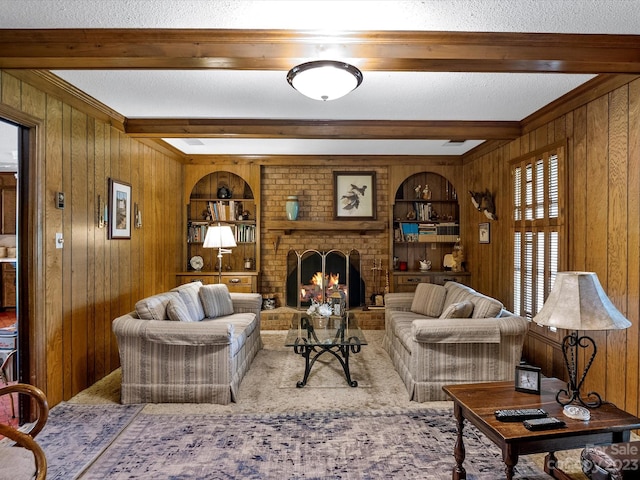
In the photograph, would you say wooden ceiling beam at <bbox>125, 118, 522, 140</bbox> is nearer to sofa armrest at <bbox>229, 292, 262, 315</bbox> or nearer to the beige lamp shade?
sofa armrest at <bbox>229, 292, 262, 315</bbox>

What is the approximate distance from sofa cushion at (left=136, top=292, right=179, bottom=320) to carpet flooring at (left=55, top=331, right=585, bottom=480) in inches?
27.7

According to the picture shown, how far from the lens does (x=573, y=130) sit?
139 inches

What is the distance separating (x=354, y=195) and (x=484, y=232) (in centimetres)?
195

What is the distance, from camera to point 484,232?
17.5 feet

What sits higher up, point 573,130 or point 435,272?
point 573,130

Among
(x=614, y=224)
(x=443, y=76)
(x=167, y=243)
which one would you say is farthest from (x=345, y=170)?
A: (x=614, y=224)

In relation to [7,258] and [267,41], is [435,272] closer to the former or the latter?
[267,41]

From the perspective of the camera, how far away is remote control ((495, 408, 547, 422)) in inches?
72.3

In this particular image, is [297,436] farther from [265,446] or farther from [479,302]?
[479,302]

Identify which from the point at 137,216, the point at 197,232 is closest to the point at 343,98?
the point at 137,216

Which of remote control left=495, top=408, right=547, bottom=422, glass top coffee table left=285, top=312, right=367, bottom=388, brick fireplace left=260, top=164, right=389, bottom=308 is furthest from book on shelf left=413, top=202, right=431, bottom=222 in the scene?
remote control left=495, top=408, right=547, bottom=422

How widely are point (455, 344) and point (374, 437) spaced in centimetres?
107

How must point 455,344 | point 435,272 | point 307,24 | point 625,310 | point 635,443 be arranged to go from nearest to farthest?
point 635,443, point 307,24, point 625,310, point 455,344, point 435,272

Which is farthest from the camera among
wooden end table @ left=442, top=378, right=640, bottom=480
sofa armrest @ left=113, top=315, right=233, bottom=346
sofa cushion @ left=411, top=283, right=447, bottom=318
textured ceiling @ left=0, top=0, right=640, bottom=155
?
sofa cushion @ left=411, top=283, right=447, bottom=318
